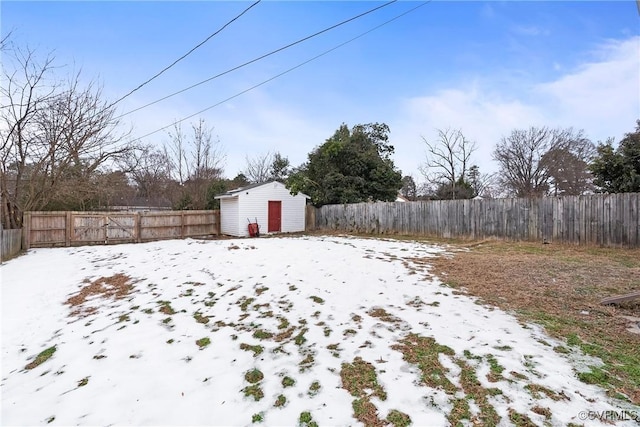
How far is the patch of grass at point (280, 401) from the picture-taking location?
2.45 metres

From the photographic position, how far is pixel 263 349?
11.4ft

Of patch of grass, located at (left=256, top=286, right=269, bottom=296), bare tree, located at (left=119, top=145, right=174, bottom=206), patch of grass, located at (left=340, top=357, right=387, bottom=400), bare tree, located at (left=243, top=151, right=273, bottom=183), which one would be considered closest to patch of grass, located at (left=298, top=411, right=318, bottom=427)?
patch of grass, located at (left=340, top=357, right=387, bottom=400)

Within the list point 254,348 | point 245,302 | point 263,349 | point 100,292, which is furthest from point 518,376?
point 100,292

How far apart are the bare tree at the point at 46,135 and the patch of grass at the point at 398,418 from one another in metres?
14.3

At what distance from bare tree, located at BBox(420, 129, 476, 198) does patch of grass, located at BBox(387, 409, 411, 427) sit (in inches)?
988

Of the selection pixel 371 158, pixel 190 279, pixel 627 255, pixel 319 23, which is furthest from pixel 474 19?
pixel 371 158

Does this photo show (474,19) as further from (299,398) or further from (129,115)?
(129,115)

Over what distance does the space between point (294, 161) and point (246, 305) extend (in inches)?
959

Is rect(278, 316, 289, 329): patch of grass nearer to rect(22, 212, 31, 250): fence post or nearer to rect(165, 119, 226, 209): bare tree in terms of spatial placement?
rect(22, 212, 31, 250): fence post

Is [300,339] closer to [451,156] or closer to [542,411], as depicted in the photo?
[542,411]

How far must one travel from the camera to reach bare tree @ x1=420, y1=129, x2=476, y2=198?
2583cm

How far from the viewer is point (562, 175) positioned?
24.8 metres

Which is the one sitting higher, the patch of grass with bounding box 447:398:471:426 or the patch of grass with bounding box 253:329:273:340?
the patch of grass with bounding box 447:398:471:426

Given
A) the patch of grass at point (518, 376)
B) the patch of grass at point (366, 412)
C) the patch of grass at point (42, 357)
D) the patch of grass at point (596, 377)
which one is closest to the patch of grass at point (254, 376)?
the patch of grass at point (366, 412)
